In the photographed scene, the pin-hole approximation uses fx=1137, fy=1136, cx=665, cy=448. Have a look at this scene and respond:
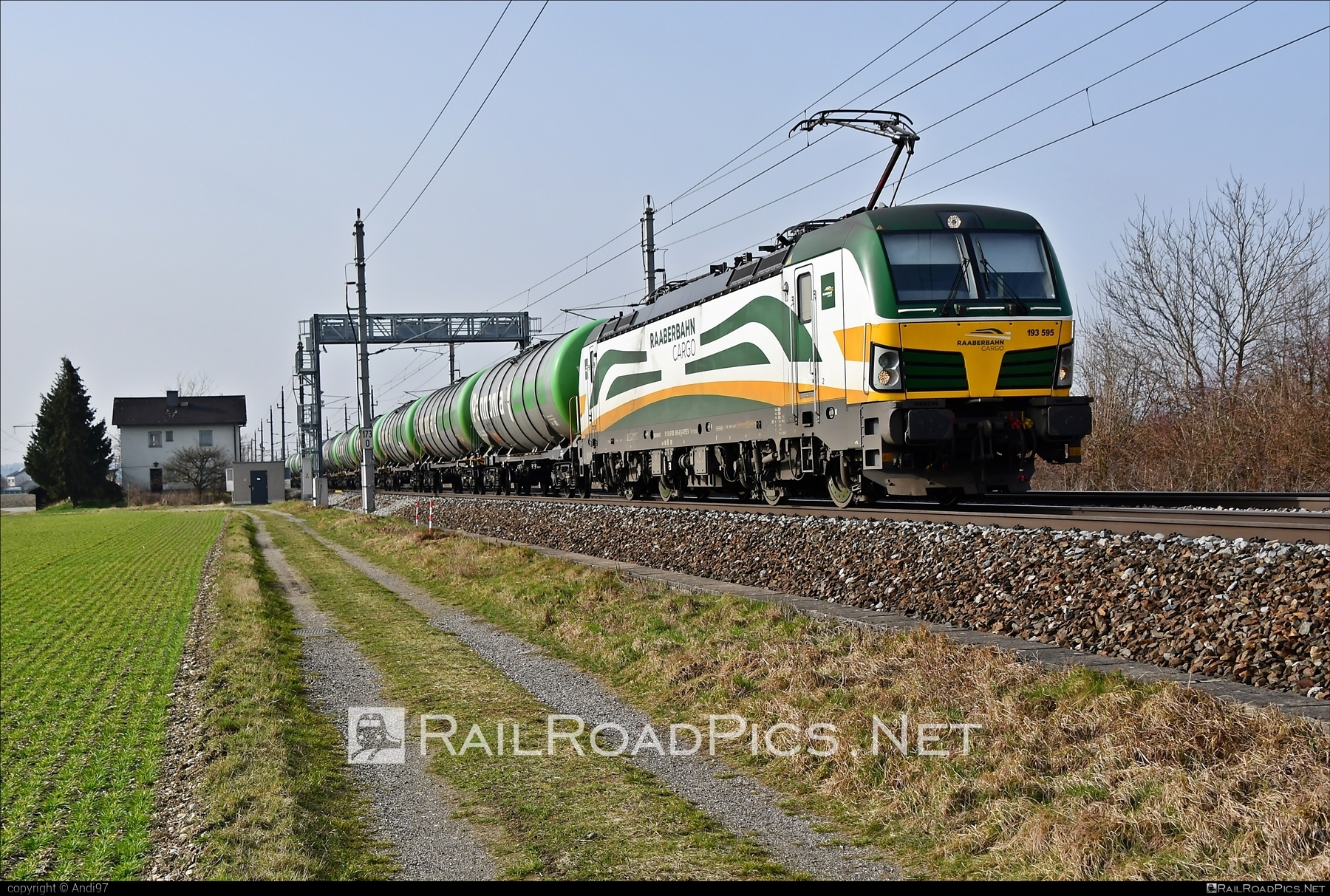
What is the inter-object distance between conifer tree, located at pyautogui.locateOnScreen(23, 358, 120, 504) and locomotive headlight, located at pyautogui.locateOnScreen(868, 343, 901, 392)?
88778 mm

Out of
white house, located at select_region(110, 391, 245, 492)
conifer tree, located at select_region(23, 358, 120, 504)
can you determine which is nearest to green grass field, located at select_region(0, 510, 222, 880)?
conifer tree, located at select_region(23, 358, 120, 504)

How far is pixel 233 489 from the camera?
84.2 metres

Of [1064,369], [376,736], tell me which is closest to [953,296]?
[1064,369]

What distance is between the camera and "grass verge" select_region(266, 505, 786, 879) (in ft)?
17.5

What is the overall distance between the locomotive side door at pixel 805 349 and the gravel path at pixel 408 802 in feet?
22.3

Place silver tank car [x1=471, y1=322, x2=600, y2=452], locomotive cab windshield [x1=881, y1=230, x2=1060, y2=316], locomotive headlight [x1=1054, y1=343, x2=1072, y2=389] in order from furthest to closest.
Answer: silver tank car [x1=471, y1=322, x2=600, y2=452]
locomotive headlight [x1=1054, y1=343, x2=1072, y2=389]
locomotive cab windshield [x1=881, y1=230, x2=1060, y2=316]

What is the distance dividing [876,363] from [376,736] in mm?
7601

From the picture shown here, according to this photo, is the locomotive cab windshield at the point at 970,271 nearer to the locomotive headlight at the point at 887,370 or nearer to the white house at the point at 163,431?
the locomotive headlight at the point at 887,370

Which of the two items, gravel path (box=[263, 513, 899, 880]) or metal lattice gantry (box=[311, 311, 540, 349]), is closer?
gravel path (box=[263, 513, 899, 880])

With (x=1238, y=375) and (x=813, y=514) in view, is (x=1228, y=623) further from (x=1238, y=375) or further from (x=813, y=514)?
(x=1238, y=375)

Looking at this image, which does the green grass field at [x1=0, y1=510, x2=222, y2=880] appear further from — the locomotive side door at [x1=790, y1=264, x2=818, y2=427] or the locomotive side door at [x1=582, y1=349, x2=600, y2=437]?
the locomotive side door at [x1=582, y1=349, x2=600, y2=437]

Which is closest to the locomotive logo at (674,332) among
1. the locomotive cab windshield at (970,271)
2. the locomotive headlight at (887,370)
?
the locomotive cab windshield at (970,271)

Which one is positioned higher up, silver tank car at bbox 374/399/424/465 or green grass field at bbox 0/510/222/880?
silver tank car at bbox 374/399/424/465
